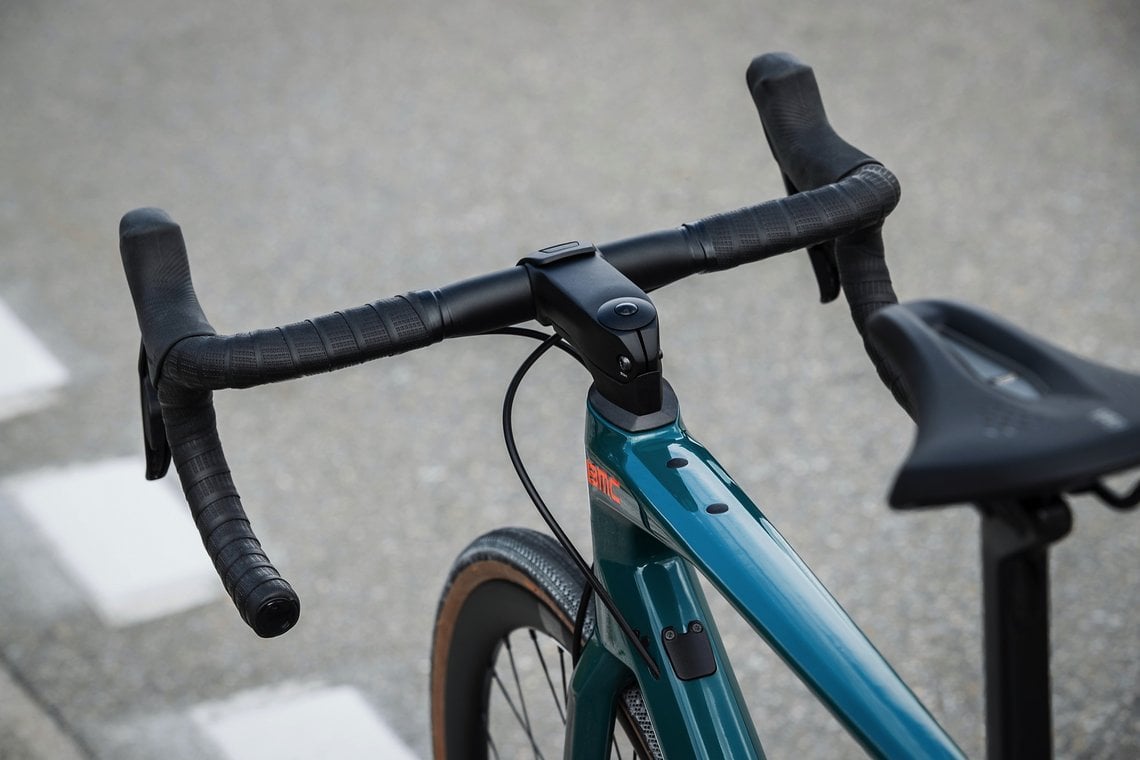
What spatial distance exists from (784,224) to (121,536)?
6.06ft

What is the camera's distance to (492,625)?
148 centimetres

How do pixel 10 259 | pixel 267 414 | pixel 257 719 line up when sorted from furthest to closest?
pixel 10 259
pixel 267 414
pixel 257 719

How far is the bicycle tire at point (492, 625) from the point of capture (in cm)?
129

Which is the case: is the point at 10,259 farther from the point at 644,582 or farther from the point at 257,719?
the point at 644,582

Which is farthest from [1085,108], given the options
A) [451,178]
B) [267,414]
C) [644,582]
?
[644,582]

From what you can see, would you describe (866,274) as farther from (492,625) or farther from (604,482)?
(492,625)

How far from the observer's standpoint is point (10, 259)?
11.9ft

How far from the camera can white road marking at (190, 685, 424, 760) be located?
7.03ft

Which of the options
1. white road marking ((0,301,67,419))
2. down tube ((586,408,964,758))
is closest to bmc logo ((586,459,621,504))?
down tube ((586,408,964,758))

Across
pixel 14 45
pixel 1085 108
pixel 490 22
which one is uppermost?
pixel 14 45

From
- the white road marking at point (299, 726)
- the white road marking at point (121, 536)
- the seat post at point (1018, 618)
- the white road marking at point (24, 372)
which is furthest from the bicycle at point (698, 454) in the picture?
the white road marking at point (24, 372)

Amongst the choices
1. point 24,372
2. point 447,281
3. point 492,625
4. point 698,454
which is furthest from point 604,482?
point 24,372

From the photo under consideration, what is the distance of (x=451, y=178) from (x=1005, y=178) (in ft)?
A: 4.96

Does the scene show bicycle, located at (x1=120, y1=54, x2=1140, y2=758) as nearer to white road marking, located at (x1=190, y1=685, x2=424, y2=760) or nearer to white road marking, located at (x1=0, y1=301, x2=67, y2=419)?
white road marking, located at (x1=190, y1=685, x2=424, y2=760)
